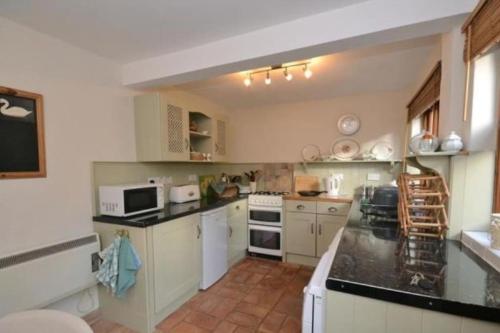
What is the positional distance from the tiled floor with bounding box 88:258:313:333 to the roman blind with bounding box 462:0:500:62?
2067 mm

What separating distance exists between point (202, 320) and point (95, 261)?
3.22 ft

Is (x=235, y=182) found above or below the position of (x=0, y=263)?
above

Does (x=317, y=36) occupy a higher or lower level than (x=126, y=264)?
higher

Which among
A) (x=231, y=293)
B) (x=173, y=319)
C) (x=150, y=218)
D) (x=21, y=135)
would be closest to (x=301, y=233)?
(x=231, y=293)

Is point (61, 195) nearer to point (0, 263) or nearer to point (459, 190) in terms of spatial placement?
point (0, 263)

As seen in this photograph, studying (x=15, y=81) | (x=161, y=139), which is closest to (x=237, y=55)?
(x=161, y=139)

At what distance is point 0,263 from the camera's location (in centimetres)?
134

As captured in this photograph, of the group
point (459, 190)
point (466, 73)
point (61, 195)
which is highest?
point (466, 73)

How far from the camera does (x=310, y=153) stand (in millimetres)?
3252

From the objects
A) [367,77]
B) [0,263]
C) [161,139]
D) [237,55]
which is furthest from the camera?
[367,77]

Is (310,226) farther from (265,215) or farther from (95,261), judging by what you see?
(95,261)

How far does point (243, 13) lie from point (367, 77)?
1642 mm

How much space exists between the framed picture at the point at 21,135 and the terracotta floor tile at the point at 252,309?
1869 mm

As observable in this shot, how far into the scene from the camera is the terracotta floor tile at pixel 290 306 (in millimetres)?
1934
